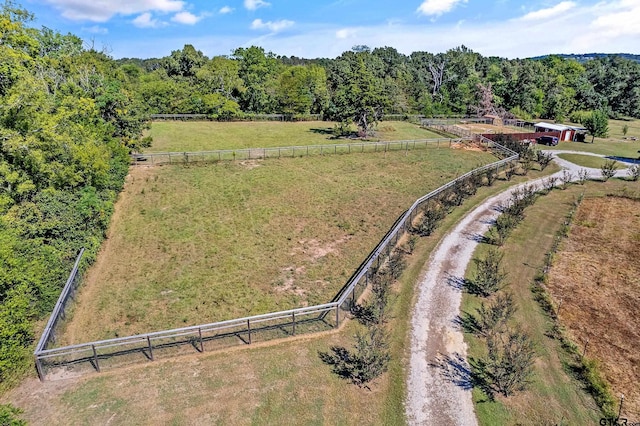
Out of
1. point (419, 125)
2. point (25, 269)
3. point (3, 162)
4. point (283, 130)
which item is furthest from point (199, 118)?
point (25, 269)

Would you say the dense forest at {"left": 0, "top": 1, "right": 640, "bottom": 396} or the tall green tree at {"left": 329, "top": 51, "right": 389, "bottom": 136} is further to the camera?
the tall green tree at {"left": 329, "top": 51, "right": 389, "bottom": 136}

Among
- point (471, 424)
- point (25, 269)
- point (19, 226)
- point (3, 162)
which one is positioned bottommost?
point (471, 424)

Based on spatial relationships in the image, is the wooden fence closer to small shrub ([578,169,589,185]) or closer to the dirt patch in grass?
small shrub ([578,169,589,185])

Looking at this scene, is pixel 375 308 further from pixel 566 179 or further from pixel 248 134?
pixel 248 134

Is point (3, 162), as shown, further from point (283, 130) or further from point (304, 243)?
point (283, 130)

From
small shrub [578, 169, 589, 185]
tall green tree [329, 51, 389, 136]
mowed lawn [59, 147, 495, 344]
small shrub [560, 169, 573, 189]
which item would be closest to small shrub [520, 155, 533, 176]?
small shrub [560, 169, 573, 189]

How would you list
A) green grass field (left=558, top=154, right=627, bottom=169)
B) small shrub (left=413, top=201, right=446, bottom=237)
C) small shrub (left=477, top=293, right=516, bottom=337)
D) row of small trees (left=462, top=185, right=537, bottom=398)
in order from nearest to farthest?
row of small trees (left=462, top=185, right=537, bottom=398)
small shrub (left=477, top=293, right=516, bottom=337)
small shrub (left=413, top=201, right=446, bottom=237)
green grass field (left=558, top=154, right=627, bottom=169)
